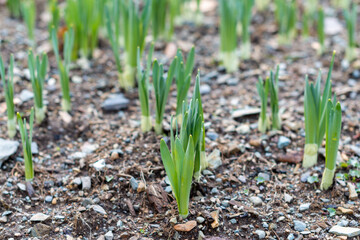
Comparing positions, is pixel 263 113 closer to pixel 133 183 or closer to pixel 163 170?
pixel 163 170

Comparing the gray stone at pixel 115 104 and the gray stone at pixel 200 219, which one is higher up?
the gray stone at pixel 115 104

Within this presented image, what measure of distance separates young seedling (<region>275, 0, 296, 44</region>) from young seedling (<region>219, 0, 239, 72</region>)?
1.59ft

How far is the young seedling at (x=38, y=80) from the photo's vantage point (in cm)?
236

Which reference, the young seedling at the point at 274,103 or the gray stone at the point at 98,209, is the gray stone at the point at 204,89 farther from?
the gray stone at the point at 98,209

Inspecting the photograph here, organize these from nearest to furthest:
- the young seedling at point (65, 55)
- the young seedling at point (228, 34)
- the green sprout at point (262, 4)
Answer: the young seedling at point (65, 55), the young seedling at point (228, 34), the green sprout at point (262, 4)

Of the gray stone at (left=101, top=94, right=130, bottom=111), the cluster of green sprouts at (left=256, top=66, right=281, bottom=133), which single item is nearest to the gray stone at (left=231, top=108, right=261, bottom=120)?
the cluster of green sprouts at (left=256, top=66, right=281, bottom=133)

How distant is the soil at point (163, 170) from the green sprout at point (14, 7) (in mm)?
679

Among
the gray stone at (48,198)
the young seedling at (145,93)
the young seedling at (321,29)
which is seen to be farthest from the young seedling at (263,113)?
the gray stone at (48,198)

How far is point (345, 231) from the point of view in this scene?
6.14ft

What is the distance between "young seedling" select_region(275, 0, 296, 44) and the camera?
3340 mm

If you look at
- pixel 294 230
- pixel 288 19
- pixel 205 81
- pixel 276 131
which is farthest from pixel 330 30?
pixel 294 230

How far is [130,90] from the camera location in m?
2.97

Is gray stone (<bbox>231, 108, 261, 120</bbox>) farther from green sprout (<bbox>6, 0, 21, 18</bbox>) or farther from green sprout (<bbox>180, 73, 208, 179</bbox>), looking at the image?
green sprout (<bbox>6, 0, 21, 18</bbox>)

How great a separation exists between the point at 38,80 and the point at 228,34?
1306 millimetres
